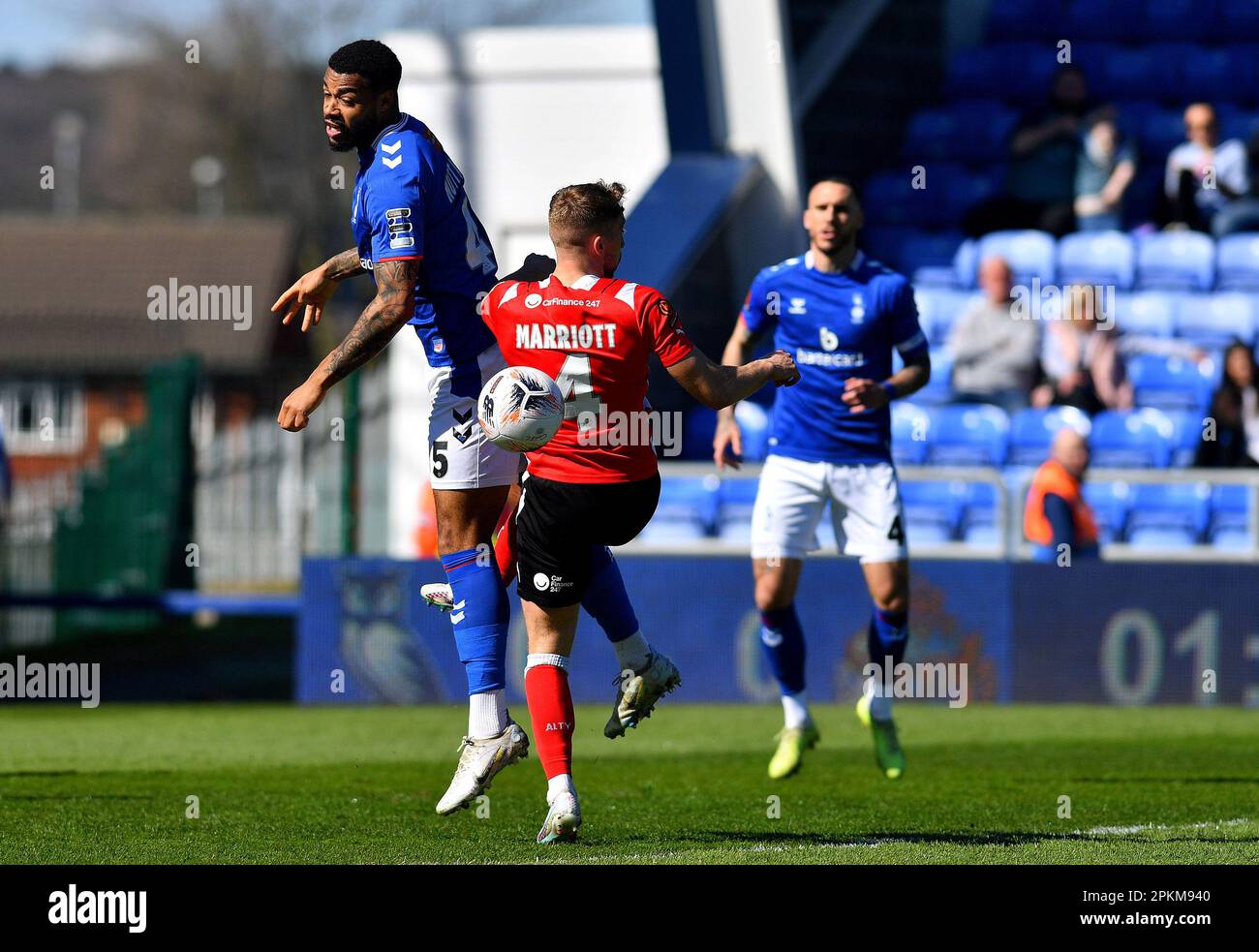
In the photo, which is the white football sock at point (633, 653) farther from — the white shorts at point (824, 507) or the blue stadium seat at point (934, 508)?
the blue stadium seat at point (934, 508)

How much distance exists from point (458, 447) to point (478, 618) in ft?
1.86

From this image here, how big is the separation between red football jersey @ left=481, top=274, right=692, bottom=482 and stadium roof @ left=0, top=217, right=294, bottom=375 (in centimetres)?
4198

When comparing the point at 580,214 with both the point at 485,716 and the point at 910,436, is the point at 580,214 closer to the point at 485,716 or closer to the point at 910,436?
the point at 485,716

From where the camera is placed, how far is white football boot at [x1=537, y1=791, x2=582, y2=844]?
→ 20.2 ft

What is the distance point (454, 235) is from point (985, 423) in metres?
8.44

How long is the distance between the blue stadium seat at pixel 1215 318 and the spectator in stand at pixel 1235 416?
169 centimetres

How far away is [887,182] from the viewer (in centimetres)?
1805

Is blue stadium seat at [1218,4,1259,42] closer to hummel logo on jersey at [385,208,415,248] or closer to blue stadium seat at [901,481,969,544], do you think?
blue stadium seat at [901,481,969,544]

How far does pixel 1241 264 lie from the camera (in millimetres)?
16250

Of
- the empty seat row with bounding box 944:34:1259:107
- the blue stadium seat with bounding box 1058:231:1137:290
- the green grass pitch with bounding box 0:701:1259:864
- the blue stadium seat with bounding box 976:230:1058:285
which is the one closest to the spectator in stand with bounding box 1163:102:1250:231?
the blue stadium seat with bounding box 1058:231:1137:290

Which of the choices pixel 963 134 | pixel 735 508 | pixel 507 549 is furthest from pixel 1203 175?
pixel 507 549

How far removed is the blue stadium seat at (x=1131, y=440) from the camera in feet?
46.7

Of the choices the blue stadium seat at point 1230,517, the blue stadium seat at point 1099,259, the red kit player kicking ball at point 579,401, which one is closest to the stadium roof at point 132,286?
the blue stadium seat at point 1099,259

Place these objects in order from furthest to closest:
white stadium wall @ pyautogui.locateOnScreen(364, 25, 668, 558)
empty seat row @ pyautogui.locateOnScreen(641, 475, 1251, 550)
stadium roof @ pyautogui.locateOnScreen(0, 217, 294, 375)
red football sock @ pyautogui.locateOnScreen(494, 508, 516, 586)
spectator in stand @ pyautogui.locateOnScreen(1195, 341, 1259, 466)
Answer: stadium roof @ pyautogui.locateOnScreen(0, 217, 294, 375) → white stadium wall @ pyautogui.locateOnScreen(364, 25, 668, 558) → spectator in stand @ pyautogui.locateOnScreen(1195, 341, 1259, 466) → empty seat row @ pyautogui.locateOnScreen(641, 475, 1251, 550) → red football sock @ pyautogui.locateOnScreen(494, 508, 516, 586)
